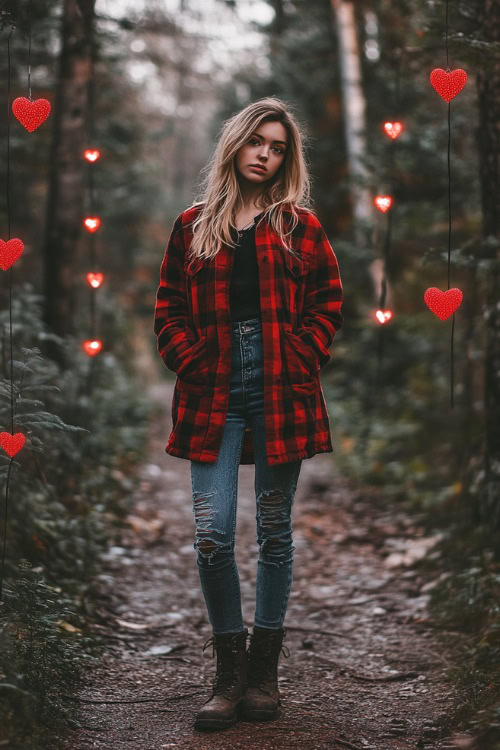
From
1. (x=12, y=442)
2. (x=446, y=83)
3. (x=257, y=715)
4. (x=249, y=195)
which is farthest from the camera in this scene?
(x=446, y=83)

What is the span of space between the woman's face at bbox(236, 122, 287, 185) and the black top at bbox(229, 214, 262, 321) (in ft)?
1.04

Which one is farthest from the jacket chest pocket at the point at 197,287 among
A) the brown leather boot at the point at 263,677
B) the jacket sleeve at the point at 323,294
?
the brown leather boot at the point at 263,677

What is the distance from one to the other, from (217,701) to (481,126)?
3604 millimetres

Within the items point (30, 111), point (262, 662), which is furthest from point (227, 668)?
point (30, 111)

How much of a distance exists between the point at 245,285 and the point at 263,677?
5.21ft

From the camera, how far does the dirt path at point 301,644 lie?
302 cm

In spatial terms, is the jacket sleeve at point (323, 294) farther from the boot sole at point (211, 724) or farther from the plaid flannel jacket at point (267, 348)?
the boot sole at point (211, 724)

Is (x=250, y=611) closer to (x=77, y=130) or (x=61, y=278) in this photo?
(x=61, y=278)

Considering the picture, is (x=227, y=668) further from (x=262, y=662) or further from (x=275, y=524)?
(x=275, y=524)

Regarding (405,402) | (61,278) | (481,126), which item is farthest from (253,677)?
(405,402)

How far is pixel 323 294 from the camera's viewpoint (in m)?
3.27

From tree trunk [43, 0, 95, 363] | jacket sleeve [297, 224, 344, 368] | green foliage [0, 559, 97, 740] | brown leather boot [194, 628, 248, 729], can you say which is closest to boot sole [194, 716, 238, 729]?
brown leather boot [194, 628, 248, 729]

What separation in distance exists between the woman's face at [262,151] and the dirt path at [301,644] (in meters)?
2.21

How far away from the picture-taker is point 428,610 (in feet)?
14.9
